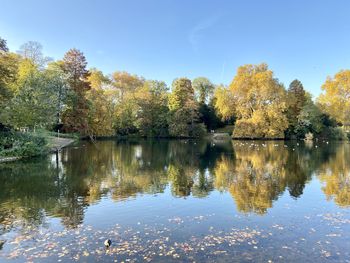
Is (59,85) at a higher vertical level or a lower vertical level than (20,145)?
higher

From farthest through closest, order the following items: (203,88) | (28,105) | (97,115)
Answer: (203,88) → (97,115) → (28,105)

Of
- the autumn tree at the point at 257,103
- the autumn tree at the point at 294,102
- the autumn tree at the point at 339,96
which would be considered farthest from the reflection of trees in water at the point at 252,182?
the autumn tree at the point at 294,102

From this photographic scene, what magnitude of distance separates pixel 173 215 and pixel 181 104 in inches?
2155

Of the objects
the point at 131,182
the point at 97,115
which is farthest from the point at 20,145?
the point at 97,115

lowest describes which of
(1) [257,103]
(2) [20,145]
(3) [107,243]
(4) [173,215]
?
(4) [173,215]

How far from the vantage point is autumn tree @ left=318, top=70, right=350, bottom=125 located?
180ft

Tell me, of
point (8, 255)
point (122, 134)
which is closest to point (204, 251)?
point (8, 255)

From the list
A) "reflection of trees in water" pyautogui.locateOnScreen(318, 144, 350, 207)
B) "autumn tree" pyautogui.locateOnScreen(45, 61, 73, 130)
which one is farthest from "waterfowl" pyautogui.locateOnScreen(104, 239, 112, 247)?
"autumn tree" pyautogui.locateOnScreen(45, 61, 73, 130)

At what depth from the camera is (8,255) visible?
7316 millimetres

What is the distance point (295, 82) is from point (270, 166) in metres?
50.3

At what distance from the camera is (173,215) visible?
35.3ft

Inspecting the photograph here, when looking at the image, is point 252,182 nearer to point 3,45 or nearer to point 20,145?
point 20,145

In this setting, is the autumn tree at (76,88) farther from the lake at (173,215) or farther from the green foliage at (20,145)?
the lake at (173,215)

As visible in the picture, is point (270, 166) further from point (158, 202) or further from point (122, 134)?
point (122, 134)
